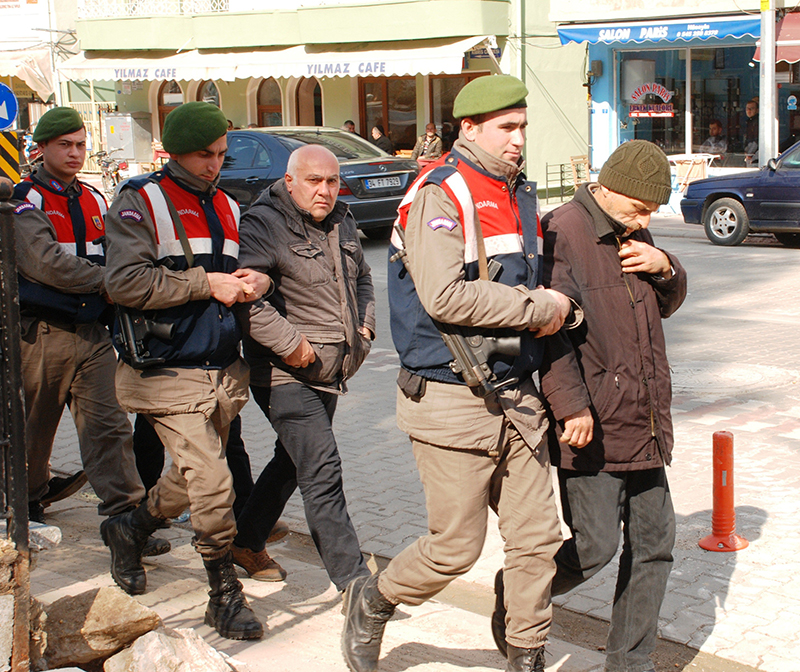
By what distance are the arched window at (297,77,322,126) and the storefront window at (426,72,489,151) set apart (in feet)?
12.5

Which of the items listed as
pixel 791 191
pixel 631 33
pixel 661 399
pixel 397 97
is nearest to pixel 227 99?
pixel 397 97

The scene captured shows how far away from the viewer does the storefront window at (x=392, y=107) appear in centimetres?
2503

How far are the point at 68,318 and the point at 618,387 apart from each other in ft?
8.34

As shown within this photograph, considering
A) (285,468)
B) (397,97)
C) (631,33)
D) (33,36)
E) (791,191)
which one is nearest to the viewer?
(285,468)

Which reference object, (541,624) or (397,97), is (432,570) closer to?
(541,624)

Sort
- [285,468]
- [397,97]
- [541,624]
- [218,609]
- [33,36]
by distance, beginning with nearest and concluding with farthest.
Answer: [541,624] → [218,609] → [285,468] → [397,97] → [33,36]

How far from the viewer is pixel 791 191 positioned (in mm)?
14250

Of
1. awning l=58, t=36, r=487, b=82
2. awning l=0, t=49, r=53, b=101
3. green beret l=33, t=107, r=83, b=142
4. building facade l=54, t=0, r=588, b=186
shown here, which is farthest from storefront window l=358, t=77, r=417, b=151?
green beret l=33, t=107, r=83, b=142

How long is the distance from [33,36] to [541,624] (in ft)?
102

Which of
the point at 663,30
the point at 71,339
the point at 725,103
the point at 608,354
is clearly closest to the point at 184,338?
the point at 71,339

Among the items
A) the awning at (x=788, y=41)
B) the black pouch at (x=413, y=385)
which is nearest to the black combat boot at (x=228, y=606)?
the black pouch at (x=413, y=385)

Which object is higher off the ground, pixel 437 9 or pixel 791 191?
pixel 437 9

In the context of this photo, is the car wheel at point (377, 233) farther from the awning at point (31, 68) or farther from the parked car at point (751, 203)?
the awning at point (31, 68)

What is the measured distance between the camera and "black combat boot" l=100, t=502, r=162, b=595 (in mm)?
4262
